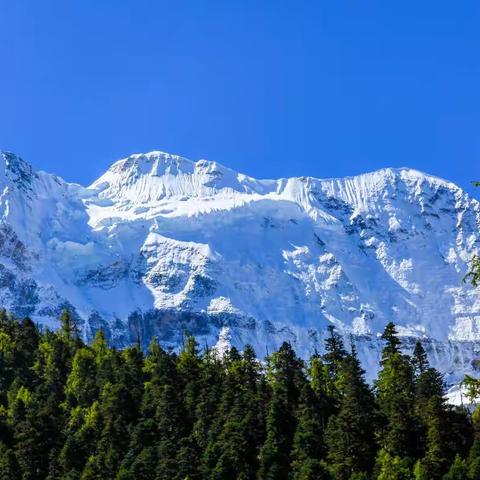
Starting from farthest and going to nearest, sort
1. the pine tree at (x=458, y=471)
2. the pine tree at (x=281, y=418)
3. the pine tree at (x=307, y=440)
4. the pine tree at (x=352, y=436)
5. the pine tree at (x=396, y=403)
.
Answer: the pine tree at (x=281, y=418) → the pine tree at (x=396, y=403) → the pine tree at (x=352, y=436) → the pine tree at (x=307, y=440) → the pine tree at (x=458, y=471)

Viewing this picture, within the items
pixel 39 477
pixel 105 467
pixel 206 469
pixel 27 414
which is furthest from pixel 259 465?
pixel 27 414

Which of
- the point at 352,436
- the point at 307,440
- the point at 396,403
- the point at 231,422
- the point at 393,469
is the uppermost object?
the point at 231,422

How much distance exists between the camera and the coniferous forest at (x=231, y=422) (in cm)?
12619

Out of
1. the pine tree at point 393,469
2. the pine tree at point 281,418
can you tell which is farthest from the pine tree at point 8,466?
the pine tree at point 393,469

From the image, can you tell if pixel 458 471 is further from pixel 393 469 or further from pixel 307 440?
pixel 307 440

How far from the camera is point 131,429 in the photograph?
480ft

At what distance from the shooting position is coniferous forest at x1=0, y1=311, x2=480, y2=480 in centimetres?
12619

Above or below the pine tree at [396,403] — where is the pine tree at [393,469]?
below

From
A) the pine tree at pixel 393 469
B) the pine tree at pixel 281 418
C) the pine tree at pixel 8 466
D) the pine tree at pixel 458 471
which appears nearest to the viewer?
the pine tree at pixel 458 471

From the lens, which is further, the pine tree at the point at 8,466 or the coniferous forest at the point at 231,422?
the pine tree at the point at 8,466

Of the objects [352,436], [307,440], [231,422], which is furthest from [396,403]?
[231,422]

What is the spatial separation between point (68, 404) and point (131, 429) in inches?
776

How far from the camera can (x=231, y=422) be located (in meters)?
138

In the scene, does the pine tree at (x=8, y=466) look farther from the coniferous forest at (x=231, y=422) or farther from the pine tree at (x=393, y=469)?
the pine tree at (x=393, y=469)
